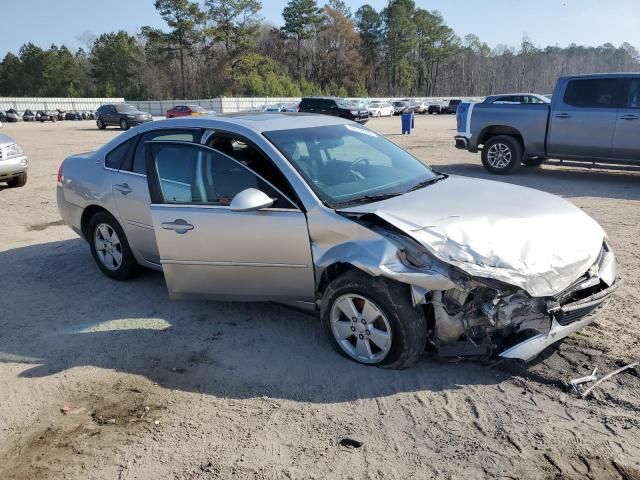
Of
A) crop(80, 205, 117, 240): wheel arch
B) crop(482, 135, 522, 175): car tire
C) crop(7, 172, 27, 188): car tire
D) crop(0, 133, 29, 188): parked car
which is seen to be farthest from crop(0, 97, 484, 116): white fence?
crop(80, 205, 117, 240): wheel arch

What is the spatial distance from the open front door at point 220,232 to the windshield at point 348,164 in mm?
317

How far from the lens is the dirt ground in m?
2.87

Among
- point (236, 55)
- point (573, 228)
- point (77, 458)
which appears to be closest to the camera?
point (77, 458)

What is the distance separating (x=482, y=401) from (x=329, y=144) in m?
2.37

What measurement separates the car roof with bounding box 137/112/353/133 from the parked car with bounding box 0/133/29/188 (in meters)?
7.88

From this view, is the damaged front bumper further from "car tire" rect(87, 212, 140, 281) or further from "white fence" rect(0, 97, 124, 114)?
"white fence" rect(0, 97, 124, 114)

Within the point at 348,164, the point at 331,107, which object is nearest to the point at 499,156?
the point at 348,164

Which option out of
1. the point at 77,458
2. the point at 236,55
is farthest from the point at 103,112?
the point at 236,55

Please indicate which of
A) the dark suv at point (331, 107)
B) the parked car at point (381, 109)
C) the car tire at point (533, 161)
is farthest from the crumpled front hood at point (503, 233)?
the parked car at point (381, 109)

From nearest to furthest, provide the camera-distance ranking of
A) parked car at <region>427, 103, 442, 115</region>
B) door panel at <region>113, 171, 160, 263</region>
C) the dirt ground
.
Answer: the dirt ground
door panel at <region>113, 171, 160, 263</region>
parked car at <region>427, 103, 442, 115</region>

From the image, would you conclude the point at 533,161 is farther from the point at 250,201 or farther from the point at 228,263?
the point at 250,201

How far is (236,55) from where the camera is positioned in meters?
74.8

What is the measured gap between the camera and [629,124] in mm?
10273

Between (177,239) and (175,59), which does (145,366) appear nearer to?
(177,239)
